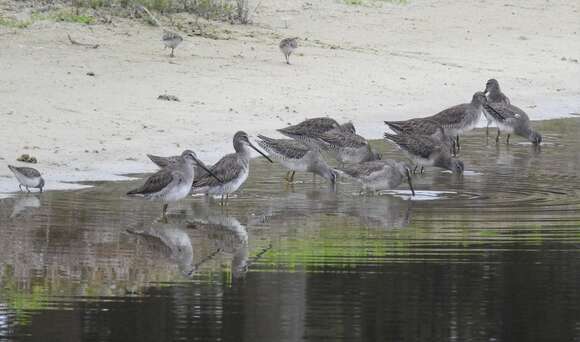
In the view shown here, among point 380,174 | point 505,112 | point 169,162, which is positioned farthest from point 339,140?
point 505,112

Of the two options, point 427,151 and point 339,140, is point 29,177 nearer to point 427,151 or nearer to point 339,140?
point 339,140

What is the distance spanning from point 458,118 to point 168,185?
6.97 m

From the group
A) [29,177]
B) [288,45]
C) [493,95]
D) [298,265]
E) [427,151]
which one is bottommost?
[298,265]

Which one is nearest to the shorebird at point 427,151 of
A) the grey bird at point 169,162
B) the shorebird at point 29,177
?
the grey bird at point 169,162

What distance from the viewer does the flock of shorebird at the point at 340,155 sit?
14148 millimetres

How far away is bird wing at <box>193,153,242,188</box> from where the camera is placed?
47.9 ft

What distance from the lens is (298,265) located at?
36.1 feet

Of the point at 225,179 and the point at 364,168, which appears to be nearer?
the point at 225,179

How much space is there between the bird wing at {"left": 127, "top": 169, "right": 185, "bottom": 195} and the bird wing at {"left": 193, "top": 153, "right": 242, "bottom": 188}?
0.81 m

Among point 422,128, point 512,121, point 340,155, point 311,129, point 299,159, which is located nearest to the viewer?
point 299,159

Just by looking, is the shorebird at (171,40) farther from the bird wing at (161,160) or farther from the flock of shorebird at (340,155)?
the bird wing at (161,160)

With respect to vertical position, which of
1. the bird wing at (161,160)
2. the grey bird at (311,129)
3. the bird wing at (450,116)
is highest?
the bird wing at (450,116)

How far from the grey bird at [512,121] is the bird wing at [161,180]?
758 centimetres

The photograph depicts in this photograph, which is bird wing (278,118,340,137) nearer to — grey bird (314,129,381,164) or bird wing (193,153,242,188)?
grey bird (314,129,381,164)
